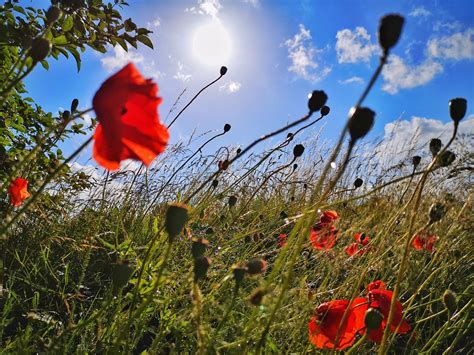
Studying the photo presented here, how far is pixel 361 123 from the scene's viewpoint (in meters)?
0.54

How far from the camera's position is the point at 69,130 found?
7.14ft

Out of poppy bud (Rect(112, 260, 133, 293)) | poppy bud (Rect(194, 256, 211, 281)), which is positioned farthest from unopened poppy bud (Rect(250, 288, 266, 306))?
poppy bud (Rect(112, 260, 133, 293))

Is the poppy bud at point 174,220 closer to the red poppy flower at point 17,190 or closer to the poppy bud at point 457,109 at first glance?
the poppy bud at point 457,109

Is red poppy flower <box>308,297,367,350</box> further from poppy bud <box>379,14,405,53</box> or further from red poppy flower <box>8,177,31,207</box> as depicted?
red poppy flower <box>8,177,31,207</box>

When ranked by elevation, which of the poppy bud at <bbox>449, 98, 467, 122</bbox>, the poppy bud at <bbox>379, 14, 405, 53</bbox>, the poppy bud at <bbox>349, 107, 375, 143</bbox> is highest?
the poppy bud at <bbox>449, 98, 467, 122</bbox>

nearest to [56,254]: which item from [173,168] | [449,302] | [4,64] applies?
[4,64]

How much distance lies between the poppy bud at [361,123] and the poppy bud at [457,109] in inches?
11.2

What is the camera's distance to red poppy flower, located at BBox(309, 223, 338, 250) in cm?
137

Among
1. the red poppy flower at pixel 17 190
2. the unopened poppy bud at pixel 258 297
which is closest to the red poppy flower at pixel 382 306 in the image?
the unopened poppy bud at pixel 258 297

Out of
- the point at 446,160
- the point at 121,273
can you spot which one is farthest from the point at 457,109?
the point at 121,273

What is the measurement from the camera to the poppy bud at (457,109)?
0.76 metres

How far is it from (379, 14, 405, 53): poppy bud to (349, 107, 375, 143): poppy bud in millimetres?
80

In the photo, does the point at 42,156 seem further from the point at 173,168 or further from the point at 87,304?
the point at 173,168

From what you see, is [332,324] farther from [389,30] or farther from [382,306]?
[389,30]
